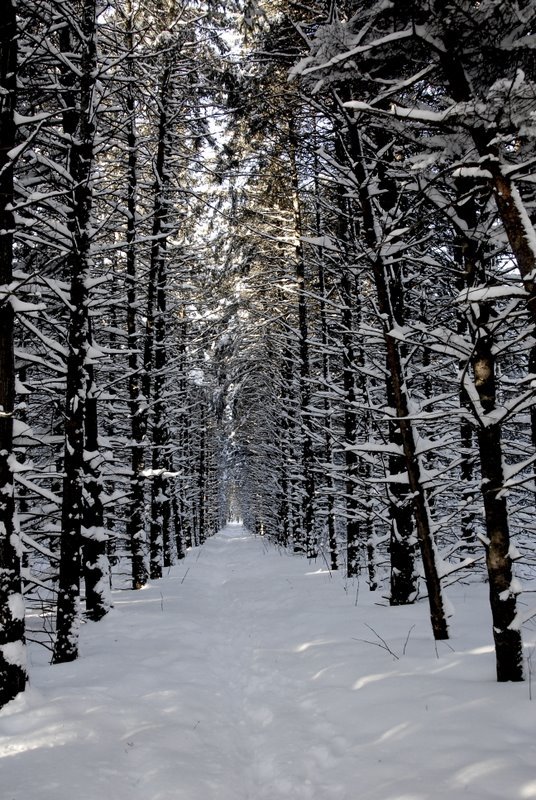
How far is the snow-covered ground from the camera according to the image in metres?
3.10

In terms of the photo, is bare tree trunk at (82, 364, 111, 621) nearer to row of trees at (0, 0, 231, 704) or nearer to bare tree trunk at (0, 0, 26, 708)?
row of trees at (0, 0, 231, 704)

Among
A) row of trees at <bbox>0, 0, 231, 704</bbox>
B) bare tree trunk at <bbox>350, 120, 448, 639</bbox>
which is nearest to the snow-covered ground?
bare tree trunk at <bbox>350, 120, 448, 639</bbox>

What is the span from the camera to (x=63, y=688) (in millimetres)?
4723

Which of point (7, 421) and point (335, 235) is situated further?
point (335, 235)

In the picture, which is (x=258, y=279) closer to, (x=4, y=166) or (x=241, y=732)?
(x=4, y=166)

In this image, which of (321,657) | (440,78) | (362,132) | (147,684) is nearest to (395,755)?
(321,657)

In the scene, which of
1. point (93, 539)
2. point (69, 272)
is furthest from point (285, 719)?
point (69, 272)

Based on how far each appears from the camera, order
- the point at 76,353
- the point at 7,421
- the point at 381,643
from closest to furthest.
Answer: the point at 7,421 → the point at 381,643 → the point at 76,353

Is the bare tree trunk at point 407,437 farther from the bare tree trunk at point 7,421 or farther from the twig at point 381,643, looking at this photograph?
the bare tree trunk at point 7,421

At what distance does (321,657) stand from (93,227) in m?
7.17

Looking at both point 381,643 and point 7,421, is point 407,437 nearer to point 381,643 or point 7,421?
point 381,643

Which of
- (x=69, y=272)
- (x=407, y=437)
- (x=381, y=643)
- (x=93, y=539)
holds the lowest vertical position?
(x=381, y=643)

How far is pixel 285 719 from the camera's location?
439 centimetres

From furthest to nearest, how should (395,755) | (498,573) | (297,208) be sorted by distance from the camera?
→ 1. (297,208)
2. (498,573)
3. (395,755)
